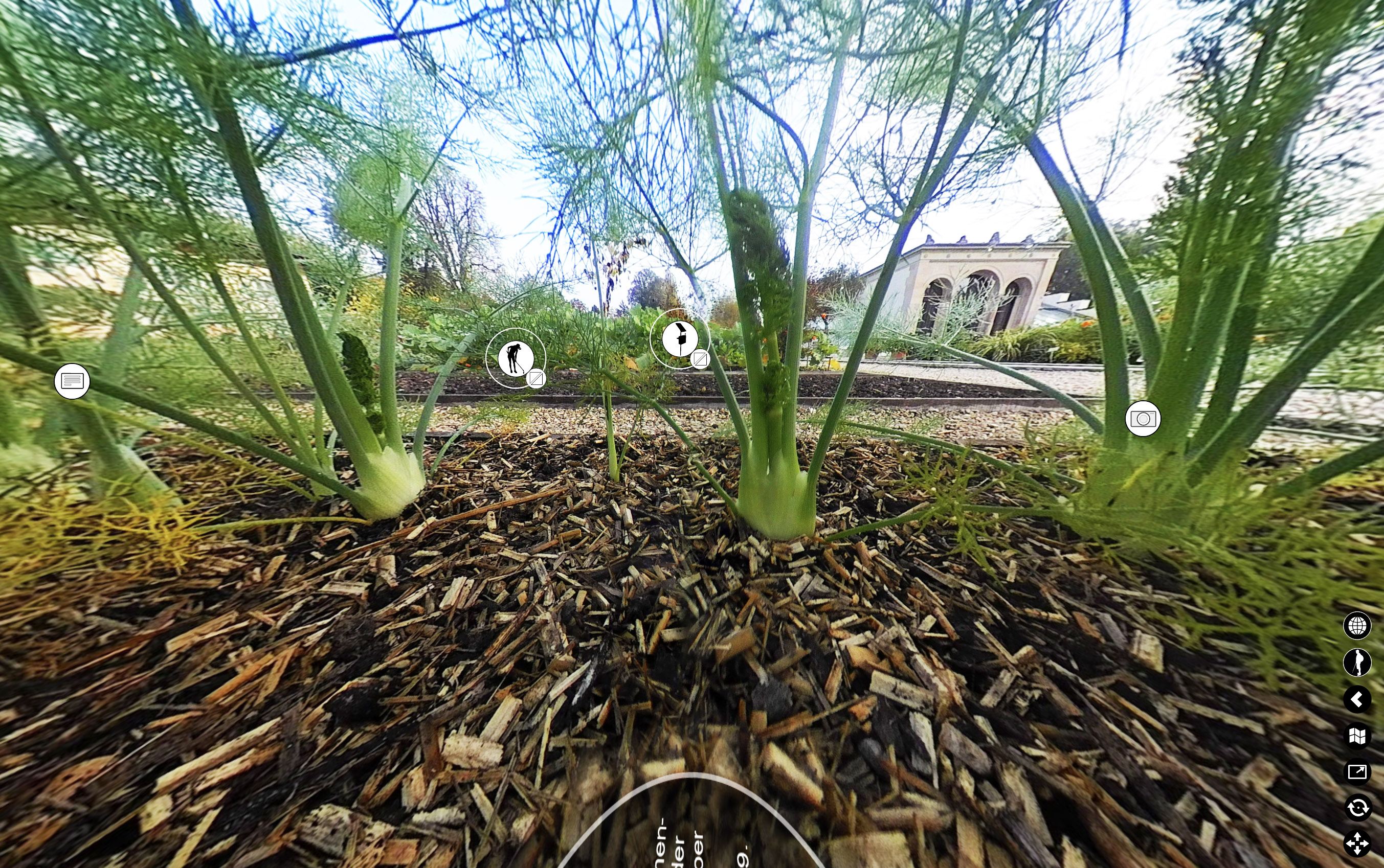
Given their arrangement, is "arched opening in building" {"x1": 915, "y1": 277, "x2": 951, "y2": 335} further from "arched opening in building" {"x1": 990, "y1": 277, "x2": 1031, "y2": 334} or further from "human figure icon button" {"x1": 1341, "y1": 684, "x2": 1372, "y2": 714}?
"human figure icon button" {"x1": 1341, "y1": 684, "x2": 1372, "y2": 714}

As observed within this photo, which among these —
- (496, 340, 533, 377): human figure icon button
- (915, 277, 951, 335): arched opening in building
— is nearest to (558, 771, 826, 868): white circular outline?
(496, 340, 533, 377): human figure icon button

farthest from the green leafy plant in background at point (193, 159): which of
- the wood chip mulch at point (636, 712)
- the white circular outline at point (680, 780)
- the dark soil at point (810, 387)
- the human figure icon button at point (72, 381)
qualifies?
the white circular outline at point (680, 780)

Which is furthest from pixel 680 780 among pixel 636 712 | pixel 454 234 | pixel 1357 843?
pixel 454 234

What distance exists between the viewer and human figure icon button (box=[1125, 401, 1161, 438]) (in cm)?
41

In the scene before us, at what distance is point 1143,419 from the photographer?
1.36 feet

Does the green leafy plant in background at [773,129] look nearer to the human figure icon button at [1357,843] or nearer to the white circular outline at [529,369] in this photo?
the white circular outline at [529,369]

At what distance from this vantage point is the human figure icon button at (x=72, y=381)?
362mm

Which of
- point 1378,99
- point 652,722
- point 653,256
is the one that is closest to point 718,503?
point 652,722

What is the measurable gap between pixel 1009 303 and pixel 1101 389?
0.80 ft

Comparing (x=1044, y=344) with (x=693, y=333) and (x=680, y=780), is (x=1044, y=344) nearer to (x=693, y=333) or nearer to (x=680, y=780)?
(x=693, y=333)

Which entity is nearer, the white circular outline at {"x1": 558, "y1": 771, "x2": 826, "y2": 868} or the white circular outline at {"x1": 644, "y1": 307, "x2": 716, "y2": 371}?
the white circular outline at {"x1": 558, "y1": 771, "x2": 826, "y2": 868}

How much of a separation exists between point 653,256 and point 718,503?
43cm

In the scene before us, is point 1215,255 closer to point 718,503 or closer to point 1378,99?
point 1378,99

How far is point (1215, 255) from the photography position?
0.31 metres
